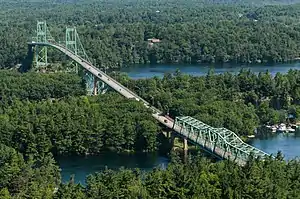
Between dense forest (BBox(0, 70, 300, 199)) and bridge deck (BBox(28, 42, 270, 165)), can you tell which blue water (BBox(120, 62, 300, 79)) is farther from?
dense forest (BBox(0, 70, 300, 199))

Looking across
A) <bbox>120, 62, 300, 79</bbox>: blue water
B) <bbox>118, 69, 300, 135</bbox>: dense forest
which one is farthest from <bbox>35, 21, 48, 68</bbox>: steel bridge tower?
<bbox>118, 69, 300, 135</bbox>: dense forest

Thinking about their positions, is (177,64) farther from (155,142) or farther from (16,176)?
(16,176)

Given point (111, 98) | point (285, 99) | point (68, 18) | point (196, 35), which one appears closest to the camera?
point (111, 98)

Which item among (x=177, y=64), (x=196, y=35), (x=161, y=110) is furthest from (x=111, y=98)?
(x=196, y=35)

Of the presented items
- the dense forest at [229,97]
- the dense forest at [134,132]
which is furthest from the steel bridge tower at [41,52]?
the dense forest at [229,97]

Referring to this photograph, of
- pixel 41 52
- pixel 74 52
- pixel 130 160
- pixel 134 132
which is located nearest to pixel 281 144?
pixel 134 132

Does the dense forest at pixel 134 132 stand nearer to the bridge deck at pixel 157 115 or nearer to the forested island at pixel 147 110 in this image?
the forested island at pixel 147 110
